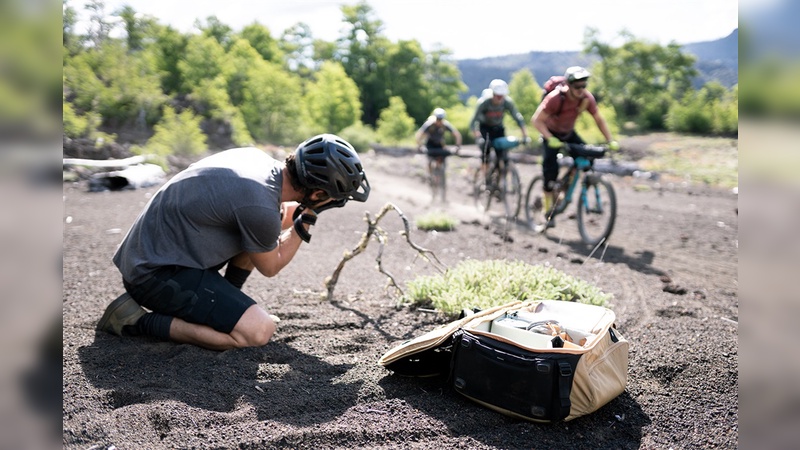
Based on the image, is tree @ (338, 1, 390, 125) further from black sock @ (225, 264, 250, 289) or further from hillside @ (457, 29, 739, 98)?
black sock @ (225, 264, 250, 289)

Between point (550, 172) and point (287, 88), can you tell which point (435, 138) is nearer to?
point (550, 172)

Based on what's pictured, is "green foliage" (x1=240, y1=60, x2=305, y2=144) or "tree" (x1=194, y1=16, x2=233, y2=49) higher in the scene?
"tree" (x1=194, y1=16, x2=233, y2=49)

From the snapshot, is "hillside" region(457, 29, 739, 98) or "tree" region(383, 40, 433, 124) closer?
"hillside" region(457, 29, 739, 98)

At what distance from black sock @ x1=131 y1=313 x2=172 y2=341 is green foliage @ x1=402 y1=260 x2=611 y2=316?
5.45 feet

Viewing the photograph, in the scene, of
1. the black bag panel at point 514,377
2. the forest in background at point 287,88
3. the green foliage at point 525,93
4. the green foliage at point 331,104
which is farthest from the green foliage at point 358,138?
the black bag panel at point 514,377

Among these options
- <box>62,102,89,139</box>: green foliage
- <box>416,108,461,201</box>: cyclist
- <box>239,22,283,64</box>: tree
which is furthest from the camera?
<box>239,22,283,64</box>: tree

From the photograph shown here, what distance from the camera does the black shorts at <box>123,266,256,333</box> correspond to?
3.35 m

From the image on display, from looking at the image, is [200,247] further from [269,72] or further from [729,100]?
[729,100]

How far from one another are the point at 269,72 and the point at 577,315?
2264cm

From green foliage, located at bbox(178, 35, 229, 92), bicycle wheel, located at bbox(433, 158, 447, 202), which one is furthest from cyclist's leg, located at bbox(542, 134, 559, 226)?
green foliage, located at bbox(178, 35, 229, 92)

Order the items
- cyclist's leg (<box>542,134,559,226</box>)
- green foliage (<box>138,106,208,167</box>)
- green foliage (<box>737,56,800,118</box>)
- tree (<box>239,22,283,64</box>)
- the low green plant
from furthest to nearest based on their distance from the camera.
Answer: tree (<box>239,22,283,64</box>), green foliage (<box>138,106,208,167</box>), the low green plant, cyclist's leg (<box>542,134,559,226</box>), green foliage (<box>737,56,800,118</box>)

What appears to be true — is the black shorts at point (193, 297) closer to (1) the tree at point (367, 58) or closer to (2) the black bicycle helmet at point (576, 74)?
(2) the black bicycle helmet at point (576, 74)

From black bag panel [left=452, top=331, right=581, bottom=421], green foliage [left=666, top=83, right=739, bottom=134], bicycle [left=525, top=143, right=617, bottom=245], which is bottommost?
black bag panel [left=452, top=331, right=581, bottom=421]

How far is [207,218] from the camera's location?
3287 millimetres
